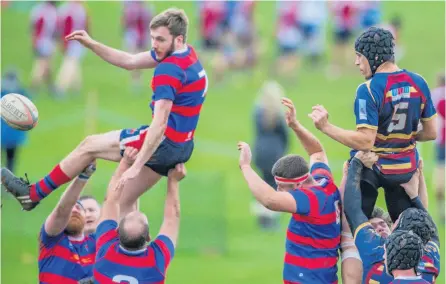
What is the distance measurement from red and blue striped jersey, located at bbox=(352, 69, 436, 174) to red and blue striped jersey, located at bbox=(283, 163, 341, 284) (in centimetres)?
59

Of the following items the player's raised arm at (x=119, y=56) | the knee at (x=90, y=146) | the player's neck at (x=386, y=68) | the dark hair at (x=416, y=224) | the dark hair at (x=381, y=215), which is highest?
the player's raised arm at (x=119, y=56)

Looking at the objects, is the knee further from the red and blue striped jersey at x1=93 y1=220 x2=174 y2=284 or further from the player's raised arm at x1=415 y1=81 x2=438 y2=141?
the player's raised arm at x1=415 y1=81 x2=438 y2=141

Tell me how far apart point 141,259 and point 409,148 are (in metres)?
2.49

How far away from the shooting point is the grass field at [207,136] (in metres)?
17.5

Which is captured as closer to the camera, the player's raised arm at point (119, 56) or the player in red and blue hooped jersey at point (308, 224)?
the player in red and blue hooped jersey at point (308, 224)

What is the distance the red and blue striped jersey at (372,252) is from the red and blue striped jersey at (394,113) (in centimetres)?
67

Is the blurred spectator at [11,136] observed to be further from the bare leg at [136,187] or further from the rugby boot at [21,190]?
the bare leg at [136,187]

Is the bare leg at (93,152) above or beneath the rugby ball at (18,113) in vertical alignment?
beneath

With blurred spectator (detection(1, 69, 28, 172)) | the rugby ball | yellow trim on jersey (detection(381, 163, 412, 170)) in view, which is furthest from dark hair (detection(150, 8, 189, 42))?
blurred spectator (detection(1, 69, 28, 172))

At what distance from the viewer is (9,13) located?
37.4m

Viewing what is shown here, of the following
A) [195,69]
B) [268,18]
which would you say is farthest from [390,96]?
[268,18]

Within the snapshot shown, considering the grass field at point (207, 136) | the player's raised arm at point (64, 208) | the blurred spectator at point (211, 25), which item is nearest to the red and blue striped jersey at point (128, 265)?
the player's raised arm at point (64, 208)

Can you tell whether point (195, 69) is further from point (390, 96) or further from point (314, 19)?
point (314, 19)

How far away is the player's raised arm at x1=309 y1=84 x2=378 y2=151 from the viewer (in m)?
9.05
